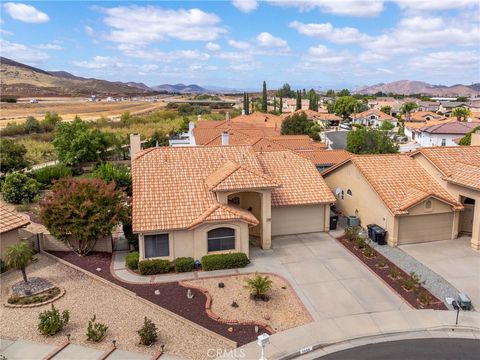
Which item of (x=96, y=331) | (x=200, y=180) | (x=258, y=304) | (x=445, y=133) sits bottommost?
(x=258, y=304)

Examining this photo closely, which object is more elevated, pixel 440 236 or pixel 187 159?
pixel 187 159

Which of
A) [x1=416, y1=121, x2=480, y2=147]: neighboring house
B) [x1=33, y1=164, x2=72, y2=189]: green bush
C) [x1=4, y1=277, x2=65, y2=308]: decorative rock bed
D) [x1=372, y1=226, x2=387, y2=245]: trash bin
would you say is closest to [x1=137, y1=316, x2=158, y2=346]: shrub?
[x1=4, y1=277, x2=65, y2=308]: decorative rock bed

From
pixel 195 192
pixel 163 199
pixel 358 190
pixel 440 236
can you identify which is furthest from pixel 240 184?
pixel 440 236

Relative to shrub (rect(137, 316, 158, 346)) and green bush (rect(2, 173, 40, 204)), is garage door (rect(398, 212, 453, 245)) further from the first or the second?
green bush (rect(2, 173, 40, 204))

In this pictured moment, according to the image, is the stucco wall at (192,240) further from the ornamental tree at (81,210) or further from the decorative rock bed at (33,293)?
the decorative rock bed at (33,293)

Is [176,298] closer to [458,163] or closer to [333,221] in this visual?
[333,221]

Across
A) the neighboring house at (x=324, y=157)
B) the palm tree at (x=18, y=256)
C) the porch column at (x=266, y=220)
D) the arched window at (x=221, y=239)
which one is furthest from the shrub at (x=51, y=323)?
the neighboring house at (x=324, y=157)

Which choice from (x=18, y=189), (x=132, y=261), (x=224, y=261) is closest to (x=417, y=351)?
(x=224, y=261)

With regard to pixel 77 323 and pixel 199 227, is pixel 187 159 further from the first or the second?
pixel 77 323
